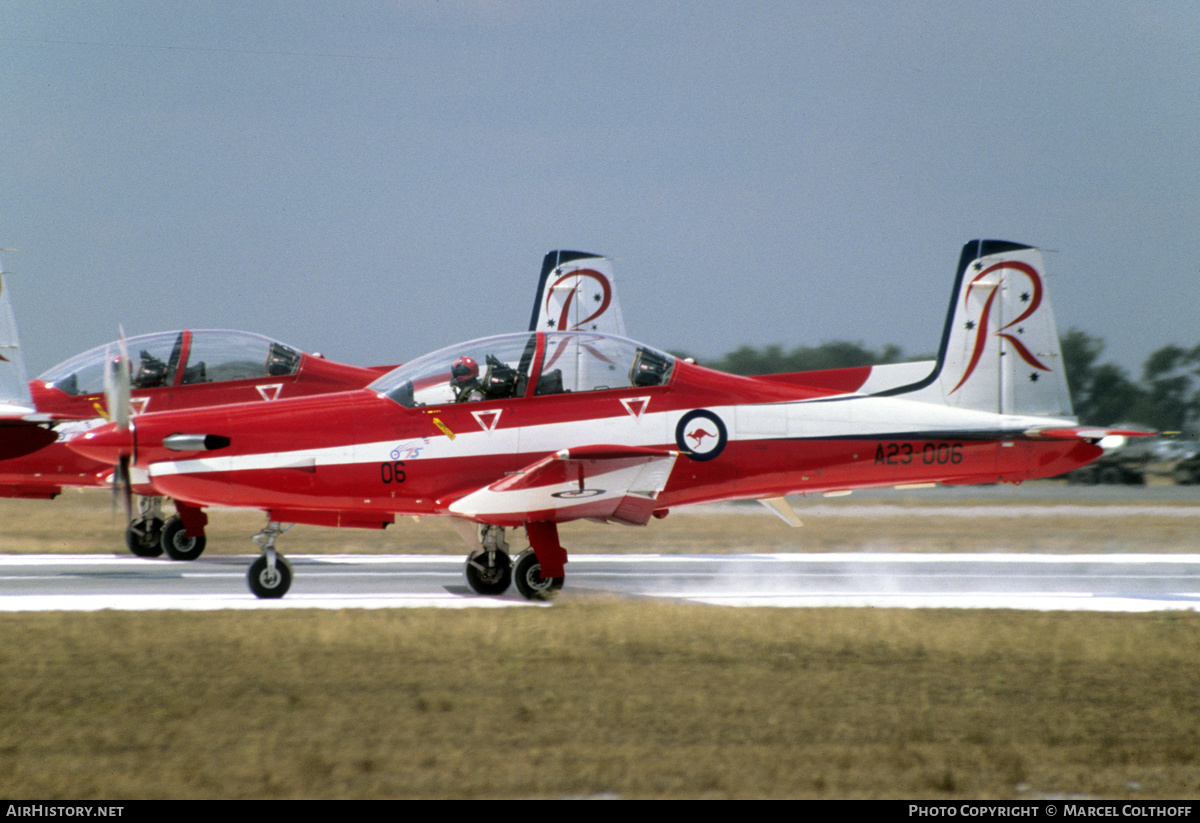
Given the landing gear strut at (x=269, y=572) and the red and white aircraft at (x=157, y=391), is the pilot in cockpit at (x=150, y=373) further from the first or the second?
the landing gear strut at (x=269, y=572)

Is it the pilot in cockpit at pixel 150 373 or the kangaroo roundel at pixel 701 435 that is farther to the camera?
the pilot in cockpit at pixel 150 373

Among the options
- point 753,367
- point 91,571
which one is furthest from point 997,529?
point 753,367

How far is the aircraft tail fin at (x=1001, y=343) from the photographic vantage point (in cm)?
1209

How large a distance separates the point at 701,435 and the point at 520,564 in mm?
2196

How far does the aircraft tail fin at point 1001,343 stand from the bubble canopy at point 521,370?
3.29 metres

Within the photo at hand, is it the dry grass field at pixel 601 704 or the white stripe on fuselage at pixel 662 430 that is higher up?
the white stripe on fuselage at pixel 662 430

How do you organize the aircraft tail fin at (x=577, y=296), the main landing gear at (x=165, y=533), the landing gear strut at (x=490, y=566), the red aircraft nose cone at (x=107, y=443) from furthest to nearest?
the aircraft tail fin at (x=577, y=296) → the main landing gear at (x=165, y=533) → the landing gear strut at (x=490, y=566) → the red aircraft nose cone at (x=107, y=443)

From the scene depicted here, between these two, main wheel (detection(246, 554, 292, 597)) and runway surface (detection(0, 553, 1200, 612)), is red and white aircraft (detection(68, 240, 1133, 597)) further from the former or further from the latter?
runway surface (detection(0, 553, 1200, 612))

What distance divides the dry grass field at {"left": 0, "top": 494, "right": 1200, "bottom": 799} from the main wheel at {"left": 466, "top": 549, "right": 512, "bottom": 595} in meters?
1.48

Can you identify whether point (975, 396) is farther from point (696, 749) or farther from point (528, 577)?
point (696, 749)

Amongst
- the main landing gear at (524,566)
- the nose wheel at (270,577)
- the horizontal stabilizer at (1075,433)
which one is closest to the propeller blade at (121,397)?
the main landing gear at (524,566)

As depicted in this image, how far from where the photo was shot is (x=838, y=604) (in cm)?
1100

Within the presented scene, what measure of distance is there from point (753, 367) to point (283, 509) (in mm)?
36947

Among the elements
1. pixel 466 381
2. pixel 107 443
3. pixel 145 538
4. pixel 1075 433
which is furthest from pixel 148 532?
pixel 1075 433
